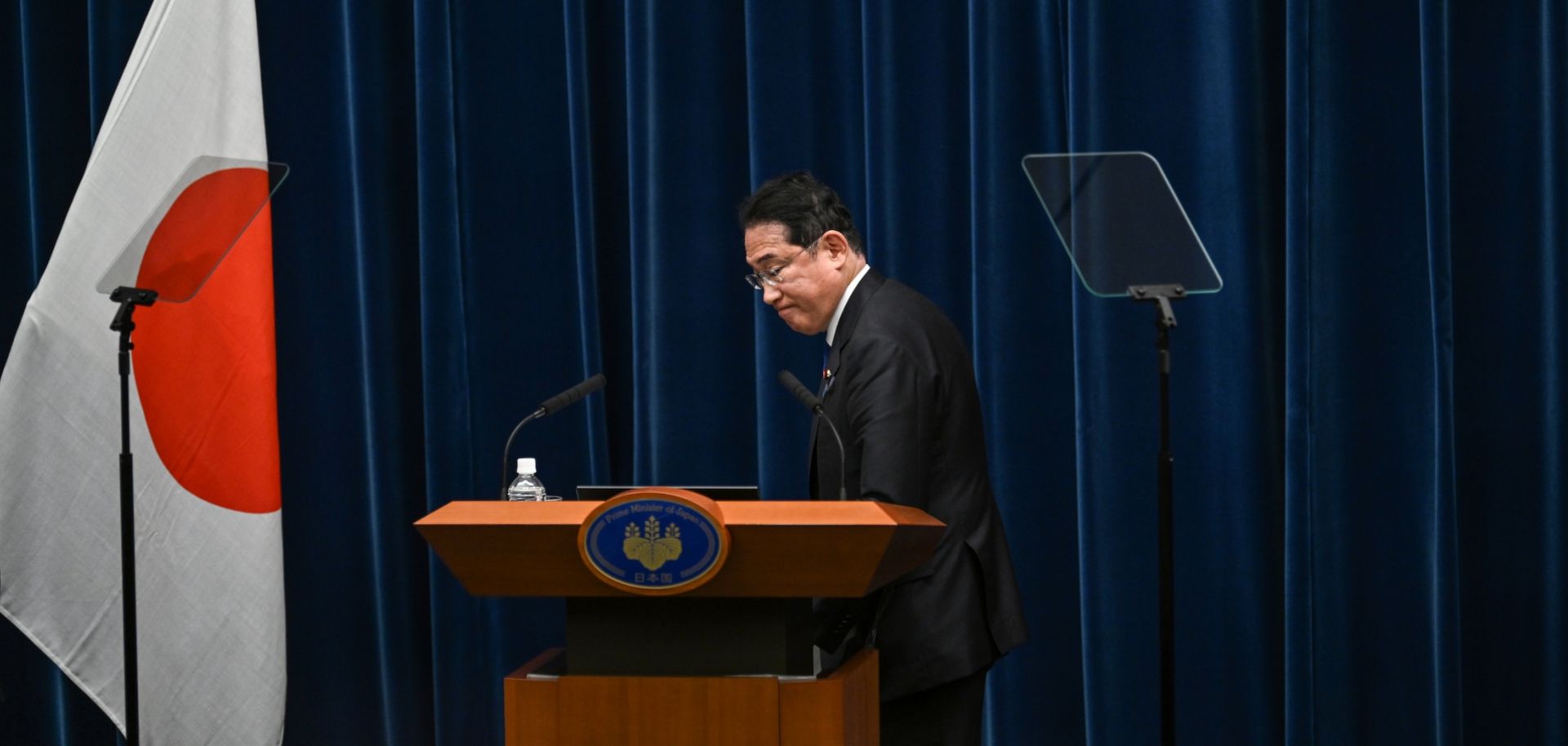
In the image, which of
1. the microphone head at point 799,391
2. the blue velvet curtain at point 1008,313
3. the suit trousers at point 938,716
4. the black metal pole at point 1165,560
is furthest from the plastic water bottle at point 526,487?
the black metal pole at point 1165,560

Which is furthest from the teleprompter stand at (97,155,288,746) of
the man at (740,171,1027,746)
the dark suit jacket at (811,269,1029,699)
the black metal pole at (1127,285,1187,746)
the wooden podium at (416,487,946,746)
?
the black metal pole at (1127,285,1187,746)

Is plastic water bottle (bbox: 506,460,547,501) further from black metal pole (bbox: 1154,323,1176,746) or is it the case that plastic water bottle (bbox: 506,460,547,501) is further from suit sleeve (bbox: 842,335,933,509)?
black metal pole (bbox: 1154,323,1176,746)

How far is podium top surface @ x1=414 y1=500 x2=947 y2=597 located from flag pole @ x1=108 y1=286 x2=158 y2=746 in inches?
32.5

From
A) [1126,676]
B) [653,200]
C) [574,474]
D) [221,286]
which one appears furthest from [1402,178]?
[221,286]

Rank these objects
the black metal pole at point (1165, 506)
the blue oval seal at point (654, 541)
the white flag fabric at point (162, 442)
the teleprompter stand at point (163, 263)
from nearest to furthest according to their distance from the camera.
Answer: the blue oval seal at point (654, 541)
the black metal pole at point (1165, 506)
the teleprompter stand at point (163, 263)
the white flag fabric at point (162, 442)

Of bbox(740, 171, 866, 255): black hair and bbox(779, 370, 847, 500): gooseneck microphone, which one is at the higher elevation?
bbox(740, 171, 866, 255): black hair

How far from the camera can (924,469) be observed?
210 cm

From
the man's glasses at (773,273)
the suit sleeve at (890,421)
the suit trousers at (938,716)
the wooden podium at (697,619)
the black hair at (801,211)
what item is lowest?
the suit trousers at (938,716)

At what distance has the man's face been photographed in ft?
7.80

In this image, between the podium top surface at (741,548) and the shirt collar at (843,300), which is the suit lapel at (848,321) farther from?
the podium top surface at (741,548)

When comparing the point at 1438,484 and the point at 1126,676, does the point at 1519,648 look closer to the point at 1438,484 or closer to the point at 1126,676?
the point at 1438,484

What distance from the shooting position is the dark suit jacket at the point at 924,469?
211 cm

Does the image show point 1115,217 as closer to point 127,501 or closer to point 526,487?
point 526,487

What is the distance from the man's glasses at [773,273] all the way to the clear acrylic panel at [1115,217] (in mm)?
394
